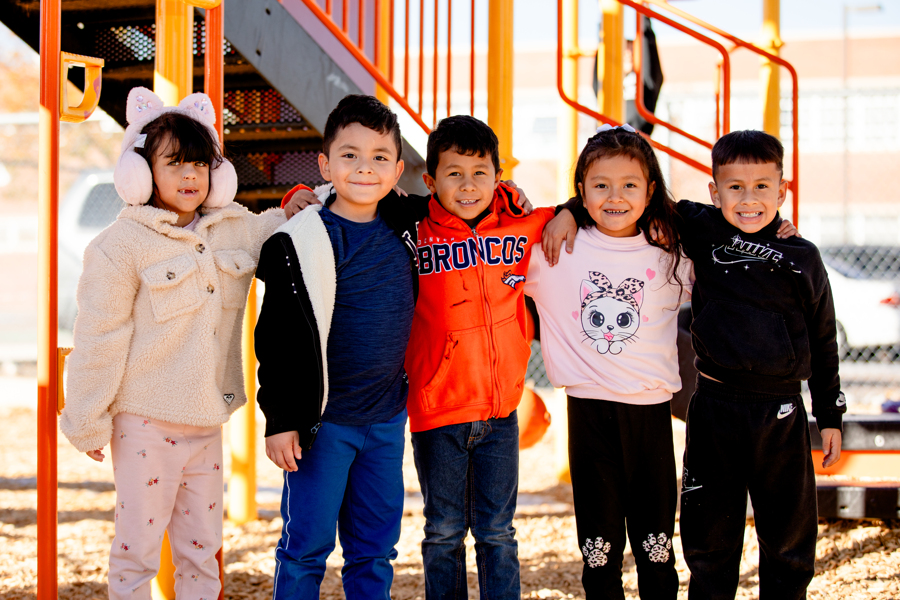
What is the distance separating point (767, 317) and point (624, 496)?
2.31ft

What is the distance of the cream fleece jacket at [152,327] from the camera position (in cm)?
199

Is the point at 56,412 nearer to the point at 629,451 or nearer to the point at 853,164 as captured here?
the point at 629,451

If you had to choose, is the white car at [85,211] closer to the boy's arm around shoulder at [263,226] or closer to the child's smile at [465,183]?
the boy's arm around shoulder at [263,226]

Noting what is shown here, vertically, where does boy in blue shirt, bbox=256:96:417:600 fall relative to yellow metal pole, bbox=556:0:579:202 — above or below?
below

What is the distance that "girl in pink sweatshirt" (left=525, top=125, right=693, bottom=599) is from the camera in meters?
2.27

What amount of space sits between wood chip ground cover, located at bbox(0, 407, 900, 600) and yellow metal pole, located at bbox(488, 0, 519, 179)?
72.5 inches

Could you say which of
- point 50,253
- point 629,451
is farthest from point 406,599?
point 50,253

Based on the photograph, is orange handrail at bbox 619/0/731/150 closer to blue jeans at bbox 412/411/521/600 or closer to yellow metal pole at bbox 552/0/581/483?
yellow metal pole at bbox 552/0/581/483

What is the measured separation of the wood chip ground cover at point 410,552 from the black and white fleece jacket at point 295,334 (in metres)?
1.34

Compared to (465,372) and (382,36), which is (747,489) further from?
(382,36)

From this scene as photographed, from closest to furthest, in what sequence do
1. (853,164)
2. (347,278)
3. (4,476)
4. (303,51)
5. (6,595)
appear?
(347,278) → (6,595) → (303,51) → (4,476) → (853,164)

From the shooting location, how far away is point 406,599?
117 inches

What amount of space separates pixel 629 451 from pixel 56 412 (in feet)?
5.61

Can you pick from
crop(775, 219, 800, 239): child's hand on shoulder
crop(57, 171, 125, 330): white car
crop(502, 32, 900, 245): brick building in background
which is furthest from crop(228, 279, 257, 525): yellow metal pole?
crop(57, 171, 125, 330): white car
